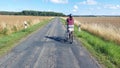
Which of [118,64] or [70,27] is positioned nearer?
[118,64]

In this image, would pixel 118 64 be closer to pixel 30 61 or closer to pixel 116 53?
pixel 116 53

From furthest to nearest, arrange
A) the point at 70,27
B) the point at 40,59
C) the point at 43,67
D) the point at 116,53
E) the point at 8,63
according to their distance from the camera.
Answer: the point at 70,27 < the point at 116,53 < the point at 40,59 < the point at 8,63 < the point at 43,67

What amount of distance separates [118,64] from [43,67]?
10.7 feet

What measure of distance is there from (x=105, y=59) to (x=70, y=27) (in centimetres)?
743

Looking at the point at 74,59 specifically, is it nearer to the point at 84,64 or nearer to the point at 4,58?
the point at 84,64

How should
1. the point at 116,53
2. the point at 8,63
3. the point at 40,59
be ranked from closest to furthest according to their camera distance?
the point at 8,63 → the point at 40,59 → the point at 116,53

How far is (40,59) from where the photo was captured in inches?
450

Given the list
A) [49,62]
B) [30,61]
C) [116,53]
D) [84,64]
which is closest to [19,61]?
[30,61]

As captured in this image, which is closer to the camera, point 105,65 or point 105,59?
point 105,65

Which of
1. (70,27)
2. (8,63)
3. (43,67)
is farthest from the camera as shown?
(70,27)

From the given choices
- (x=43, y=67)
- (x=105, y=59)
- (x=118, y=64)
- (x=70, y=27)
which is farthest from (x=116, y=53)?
(x=70, y=27)

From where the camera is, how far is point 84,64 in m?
10.6

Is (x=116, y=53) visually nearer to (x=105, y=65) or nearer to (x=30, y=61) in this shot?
(x=105, y=65)

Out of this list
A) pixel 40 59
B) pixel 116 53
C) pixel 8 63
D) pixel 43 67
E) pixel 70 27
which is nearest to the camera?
pixel 43 67
